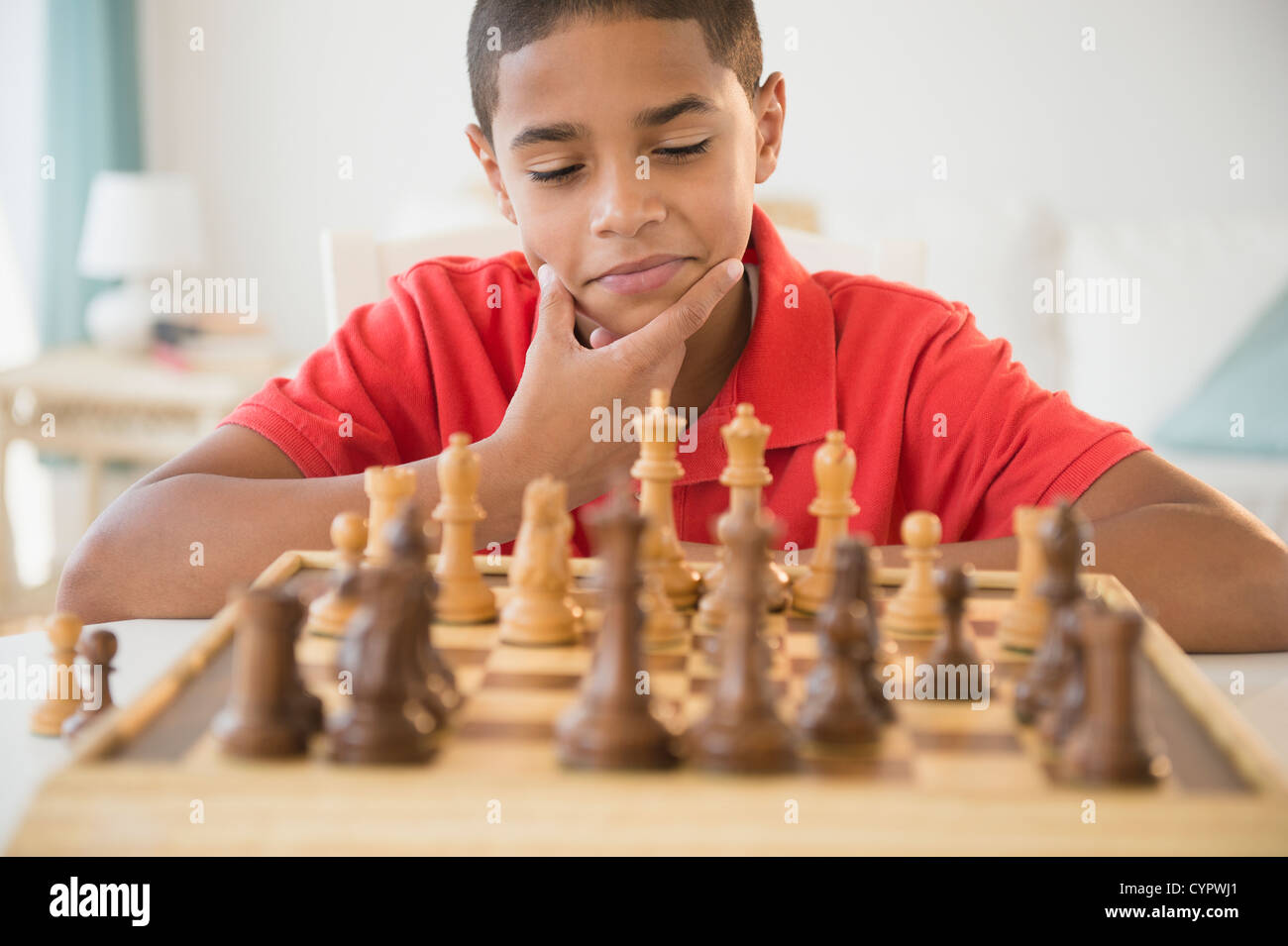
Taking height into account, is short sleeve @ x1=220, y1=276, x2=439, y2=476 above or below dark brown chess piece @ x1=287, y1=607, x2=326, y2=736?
above

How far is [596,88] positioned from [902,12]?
118 inches

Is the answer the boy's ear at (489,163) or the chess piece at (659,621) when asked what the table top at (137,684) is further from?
the boy's ear at (489,163)

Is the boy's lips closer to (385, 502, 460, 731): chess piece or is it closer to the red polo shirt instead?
the red polo shirt

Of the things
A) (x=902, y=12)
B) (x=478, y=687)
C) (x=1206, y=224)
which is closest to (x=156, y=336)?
(x=902, y=12)

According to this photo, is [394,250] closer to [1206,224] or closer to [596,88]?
[596,88]

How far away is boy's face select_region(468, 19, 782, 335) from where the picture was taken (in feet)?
4.58

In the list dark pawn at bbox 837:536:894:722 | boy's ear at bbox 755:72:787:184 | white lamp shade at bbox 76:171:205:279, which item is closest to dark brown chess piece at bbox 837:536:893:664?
dark pawn at bbox 837:536:894:722

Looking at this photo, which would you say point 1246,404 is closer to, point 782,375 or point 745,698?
point 782,375

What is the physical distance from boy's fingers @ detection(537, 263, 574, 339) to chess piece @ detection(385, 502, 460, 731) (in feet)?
2.35

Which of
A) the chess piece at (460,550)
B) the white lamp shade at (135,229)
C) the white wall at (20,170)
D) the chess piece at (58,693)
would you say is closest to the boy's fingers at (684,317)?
the chess piece at (460,550)

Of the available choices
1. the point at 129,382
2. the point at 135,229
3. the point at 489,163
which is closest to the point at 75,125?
the point at 135,229

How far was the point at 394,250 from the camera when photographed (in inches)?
85.8

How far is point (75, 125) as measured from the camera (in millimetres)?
4199
